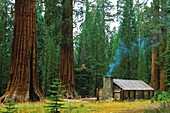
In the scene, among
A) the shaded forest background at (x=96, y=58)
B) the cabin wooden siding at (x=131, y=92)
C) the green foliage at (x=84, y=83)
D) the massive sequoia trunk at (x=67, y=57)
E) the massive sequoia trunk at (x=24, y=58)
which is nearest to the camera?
the massive sequoia trunk at (x=24, y=58)

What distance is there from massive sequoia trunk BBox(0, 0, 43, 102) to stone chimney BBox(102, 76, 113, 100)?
7.21 meters

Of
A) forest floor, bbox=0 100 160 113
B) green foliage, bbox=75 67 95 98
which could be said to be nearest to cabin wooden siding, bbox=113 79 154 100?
forest floor, bbox=0 100 160 113

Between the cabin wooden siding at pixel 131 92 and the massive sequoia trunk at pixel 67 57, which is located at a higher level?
the massive sequoia trunk at pixel 67 57

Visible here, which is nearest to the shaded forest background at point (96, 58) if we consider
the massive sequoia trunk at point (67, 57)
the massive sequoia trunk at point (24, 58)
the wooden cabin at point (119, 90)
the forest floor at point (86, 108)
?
the wooden cabin at point (119, 90)

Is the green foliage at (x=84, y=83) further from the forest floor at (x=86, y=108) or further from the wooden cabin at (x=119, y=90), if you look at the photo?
the forest floor at (x=86, y=108)

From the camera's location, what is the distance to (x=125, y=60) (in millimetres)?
34250

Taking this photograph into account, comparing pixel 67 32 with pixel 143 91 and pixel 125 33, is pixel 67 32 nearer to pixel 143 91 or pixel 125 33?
pixel 143 91

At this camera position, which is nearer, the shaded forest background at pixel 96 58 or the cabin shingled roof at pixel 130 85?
the cabin shingled roof at pixel 130 85

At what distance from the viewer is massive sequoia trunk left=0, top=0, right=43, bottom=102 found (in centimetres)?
1302

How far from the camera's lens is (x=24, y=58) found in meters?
13.3

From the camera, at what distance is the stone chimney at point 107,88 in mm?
19984

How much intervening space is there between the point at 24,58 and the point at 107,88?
319 inches

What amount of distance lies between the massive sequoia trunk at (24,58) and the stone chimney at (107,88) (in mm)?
7209

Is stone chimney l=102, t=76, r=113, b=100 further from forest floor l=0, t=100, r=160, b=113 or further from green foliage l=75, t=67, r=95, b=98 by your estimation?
green foliage l=75, t=67, r=95, b=98
